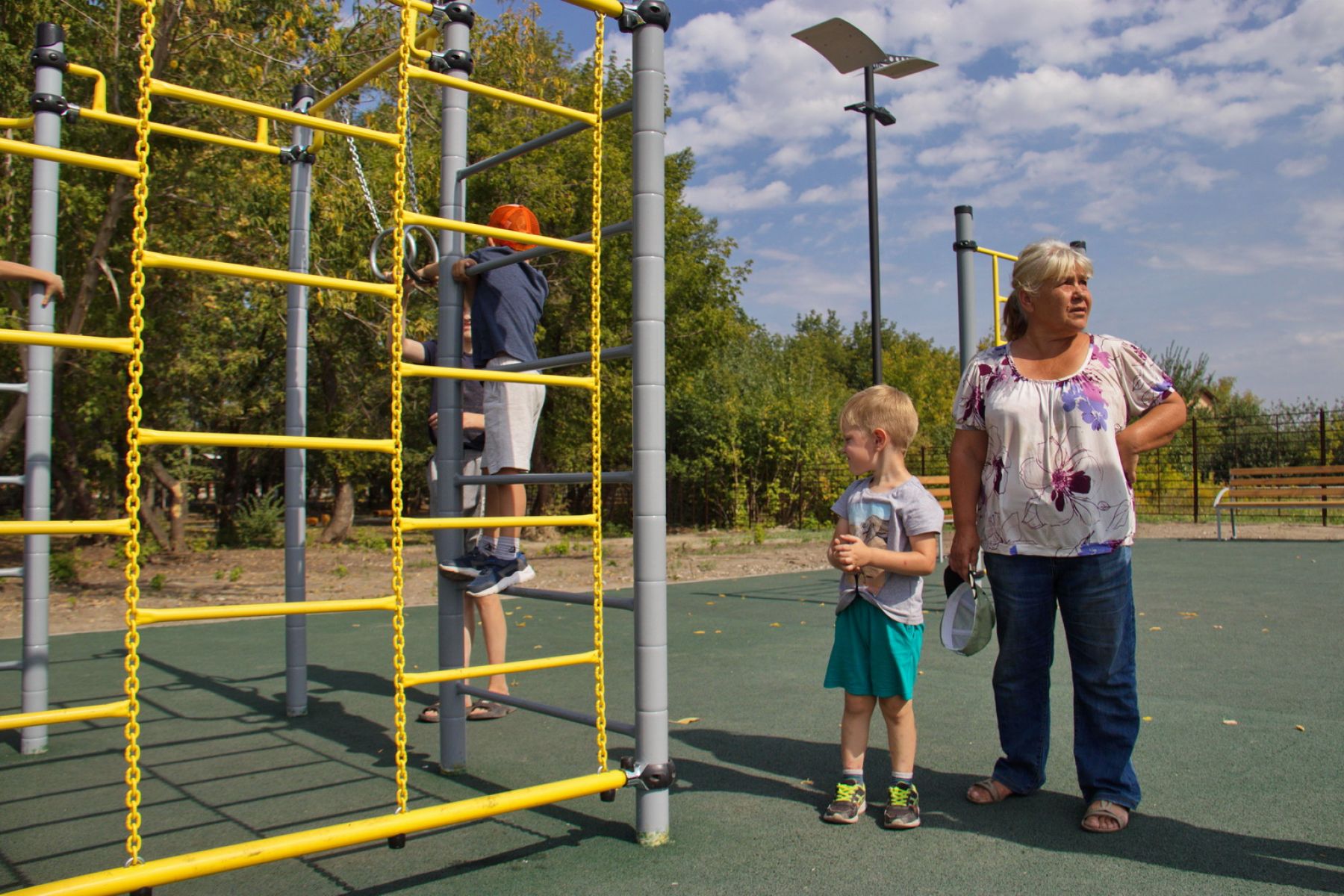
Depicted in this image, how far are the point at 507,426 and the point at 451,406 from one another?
30 centimetres

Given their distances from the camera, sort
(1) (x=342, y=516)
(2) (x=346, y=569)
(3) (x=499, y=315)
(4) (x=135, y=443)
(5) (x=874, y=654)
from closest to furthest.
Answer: (4) (x=135, y=443)
(5) (x=874, y=654)
(3) (x=499, y=315)
(2) (x=346, y=569)
(1) (x=342, y=516)

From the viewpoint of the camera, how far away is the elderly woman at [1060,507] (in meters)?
2.81

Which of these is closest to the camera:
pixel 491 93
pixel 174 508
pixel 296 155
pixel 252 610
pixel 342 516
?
pixel 252 610

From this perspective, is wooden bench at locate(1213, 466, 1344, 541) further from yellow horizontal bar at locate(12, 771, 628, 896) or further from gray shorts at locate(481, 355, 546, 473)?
yellow horizontal bar at locate(12, 771, 628, 896)

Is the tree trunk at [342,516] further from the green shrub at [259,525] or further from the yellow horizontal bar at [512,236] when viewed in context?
the yellow horizontal bar at [512,236]

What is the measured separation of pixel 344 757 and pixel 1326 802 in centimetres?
313

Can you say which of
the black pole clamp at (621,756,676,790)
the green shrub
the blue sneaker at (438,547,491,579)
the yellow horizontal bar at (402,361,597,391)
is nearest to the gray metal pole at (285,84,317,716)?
the blue sneaker at (438,547,491,579)

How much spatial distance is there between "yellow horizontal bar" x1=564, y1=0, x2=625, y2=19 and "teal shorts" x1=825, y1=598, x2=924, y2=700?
1.82 metres

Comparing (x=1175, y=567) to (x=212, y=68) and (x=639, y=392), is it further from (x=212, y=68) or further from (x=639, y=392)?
(x=212, y=68)

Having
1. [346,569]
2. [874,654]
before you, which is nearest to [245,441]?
[874,654]

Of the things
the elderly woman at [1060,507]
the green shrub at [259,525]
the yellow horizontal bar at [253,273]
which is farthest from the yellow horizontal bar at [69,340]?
the green shrub at [259,525]

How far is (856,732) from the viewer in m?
2.89

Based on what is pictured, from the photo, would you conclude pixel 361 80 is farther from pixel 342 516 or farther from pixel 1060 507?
pixel 342 516

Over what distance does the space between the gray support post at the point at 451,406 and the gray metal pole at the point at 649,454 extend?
81 centimetres
